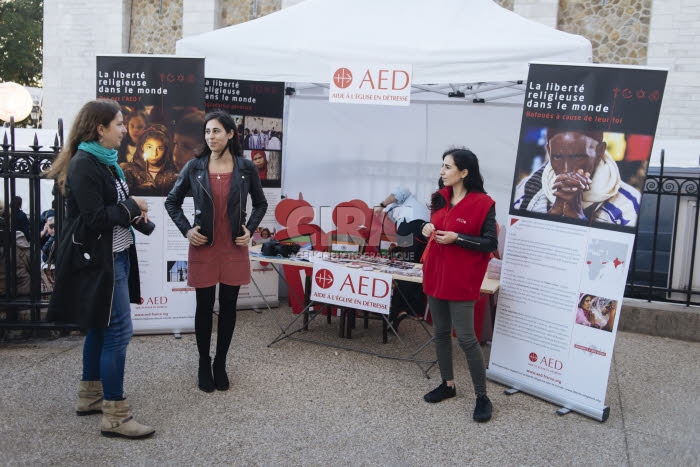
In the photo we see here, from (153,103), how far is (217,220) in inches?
66.2

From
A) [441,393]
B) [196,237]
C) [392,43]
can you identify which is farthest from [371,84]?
[441,393]

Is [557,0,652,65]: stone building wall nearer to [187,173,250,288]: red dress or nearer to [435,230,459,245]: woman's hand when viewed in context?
[435,230,459,245]: woman's hand

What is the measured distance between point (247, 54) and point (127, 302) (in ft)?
8.82

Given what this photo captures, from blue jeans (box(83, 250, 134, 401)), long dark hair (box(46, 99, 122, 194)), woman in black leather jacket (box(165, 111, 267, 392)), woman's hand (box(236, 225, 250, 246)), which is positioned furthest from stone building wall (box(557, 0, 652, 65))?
blue jeans (box(83, 250, 134, 401))

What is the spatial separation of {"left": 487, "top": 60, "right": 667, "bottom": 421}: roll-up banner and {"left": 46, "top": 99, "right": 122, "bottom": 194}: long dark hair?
2704 millimetres

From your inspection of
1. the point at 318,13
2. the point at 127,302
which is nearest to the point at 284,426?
the point at 127,302

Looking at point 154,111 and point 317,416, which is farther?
point 154,111

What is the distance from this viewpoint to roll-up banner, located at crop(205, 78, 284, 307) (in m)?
5.97

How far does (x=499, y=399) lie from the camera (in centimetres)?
406

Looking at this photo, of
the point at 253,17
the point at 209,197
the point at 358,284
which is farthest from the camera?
the point at 253,17

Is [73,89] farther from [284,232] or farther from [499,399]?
[499,399]

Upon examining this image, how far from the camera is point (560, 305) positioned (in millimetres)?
3941

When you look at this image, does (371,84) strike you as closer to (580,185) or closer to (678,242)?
(580,185)

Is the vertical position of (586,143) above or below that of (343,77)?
below
